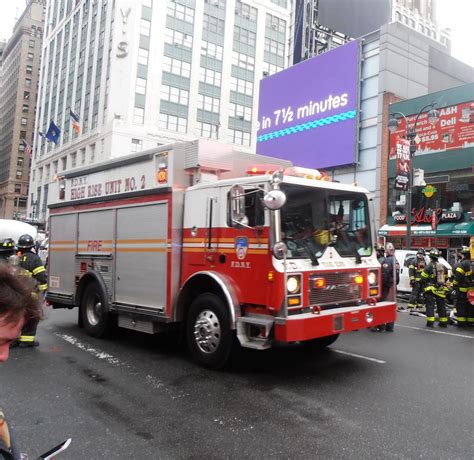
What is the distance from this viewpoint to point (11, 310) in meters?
1.27

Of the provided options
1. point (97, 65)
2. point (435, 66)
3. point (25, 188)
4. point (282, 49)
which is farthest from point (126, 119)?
point (25, 188)

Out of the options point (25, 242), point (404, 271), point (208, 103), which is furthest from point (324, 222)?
point (208, 103)

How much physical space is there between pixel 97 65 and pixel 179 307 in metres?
55.1

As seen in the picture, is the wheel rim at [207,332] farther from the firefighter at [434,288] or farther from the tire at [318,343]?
the firefighter at [434,288]

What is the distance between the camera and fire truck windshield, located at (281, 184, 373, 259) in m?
5.45

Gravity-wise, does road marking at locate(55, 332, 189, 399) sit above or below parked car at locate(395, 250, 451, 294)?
below

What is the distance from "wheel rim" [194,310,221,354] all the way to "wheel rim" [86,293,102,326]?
245 cm

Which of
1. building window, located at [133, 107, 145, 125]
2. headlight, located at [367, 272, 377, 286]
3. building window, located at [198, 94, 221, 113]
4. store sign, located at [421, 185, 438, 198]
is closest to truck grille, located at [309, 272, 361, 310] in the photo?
headlight, located at [367, 272, 377, 286]

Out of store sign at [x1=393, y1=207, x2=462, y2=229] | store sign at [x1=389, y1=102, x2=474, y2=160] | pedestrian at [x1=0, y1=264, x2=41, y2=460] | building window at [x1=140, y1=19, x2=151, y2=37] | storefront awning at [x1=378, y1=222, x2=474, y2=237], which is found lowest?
pedestrian at [x1=0, y1=264, x2=41, y2=460]

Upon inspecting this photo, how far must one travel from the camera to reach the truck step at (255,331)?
5039mm

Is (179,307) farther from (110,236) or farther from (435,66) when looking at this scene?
(435,66)

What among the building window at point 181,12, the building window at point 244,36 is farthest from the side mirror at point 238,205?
the building window at point 244,36

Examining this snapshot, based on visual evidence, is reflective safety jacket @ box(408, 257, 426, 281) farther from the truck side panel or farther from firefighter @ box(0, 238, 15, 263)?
firefighter @ box(0, 238, 15, 263)

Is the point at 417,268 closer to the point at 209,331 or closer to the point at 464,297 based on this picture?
the point at 464,297
